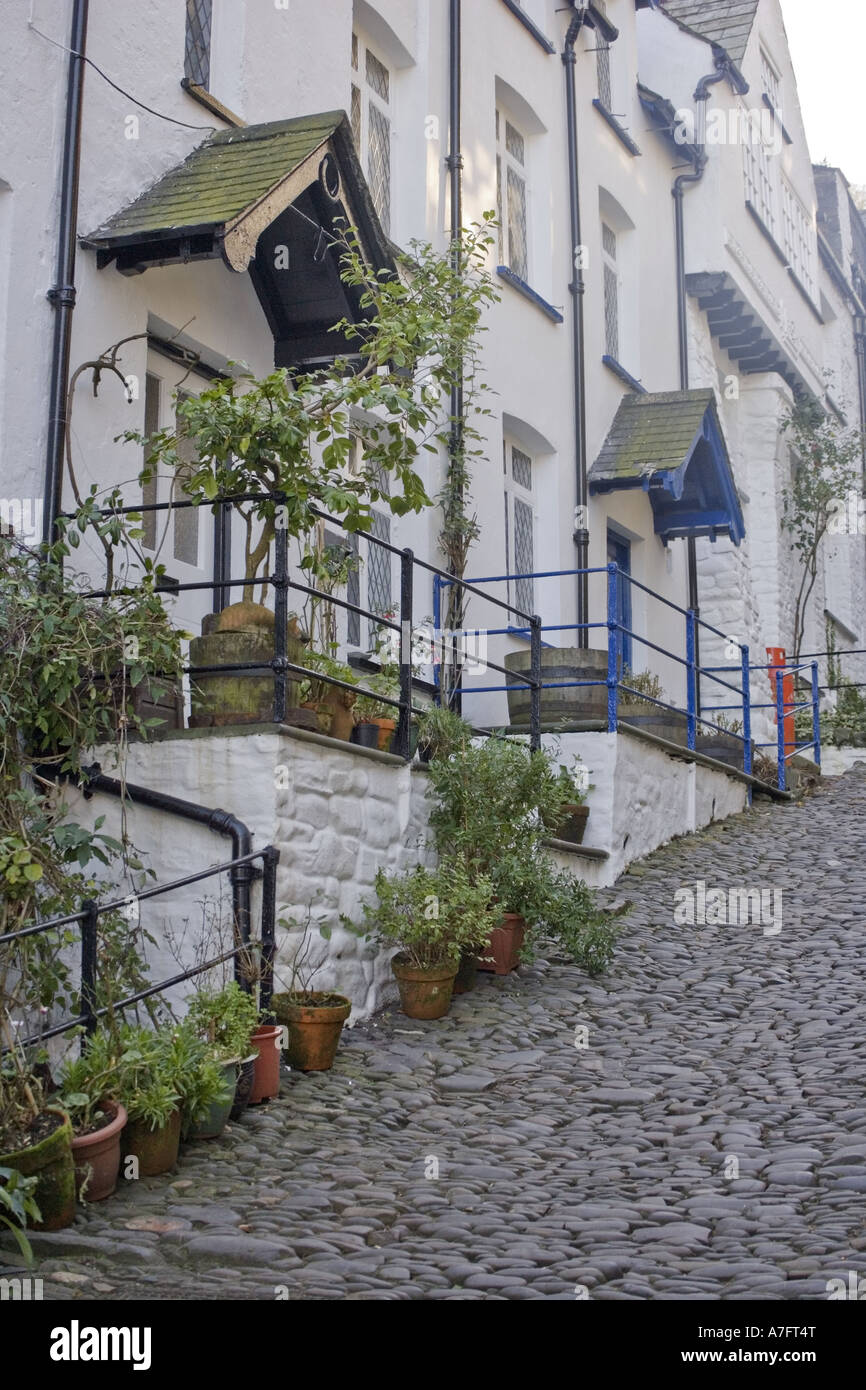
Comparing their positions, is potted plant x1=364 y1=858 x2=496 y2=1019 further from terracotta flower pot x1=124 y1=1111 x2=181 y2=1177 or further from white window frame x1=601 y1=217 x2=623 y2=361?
white window frame x1=601 y1=217 x2=623 y2=361

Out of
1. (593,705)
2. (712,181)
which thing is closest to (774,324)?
(712,181)

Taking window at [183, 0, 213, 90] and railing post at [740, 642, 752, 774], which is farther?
railing post at [740, 642, 752, 774]

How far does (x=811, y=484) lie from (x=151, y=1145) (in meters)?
17.6

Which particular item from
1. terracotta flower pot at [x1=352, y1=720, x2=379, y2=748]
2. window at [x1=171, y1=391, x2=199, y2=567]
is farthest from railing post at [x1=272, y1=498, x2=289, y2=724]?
window at [x1=171, y1=391, x2=199, y2=567]

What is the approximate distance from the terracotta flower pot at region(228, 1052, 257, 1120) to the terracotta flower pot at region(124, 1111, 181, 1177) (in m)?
0.65

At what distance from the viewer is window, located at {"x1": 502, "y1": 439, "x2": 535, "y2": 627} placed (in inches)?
553

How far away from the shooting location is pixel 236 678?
25.3ft

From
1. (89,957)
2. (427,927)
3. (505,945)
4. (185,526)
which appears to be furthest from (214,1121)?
(185,526)

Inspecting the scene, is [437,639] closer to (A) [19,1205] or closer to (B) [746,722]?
(B) [746,722]

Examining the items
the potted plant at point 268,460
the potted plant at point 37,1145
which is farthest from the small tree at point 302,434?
the potted plant at point 37,1145

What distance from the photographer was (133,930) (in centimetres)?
722

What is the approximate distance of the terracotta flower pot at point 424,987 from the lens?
316 inches

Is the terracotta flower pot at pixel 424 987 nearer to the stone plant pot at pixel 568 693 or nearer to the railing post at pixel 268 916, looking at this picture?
the railing post at pixel 268 916
